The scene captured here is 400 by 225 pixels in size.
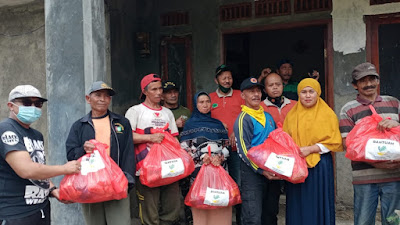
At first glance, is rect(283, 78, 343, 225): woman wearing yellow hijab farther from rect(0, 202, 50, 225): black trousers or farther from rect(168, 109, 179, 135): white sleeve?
rect(0, 202, 50, 225): black trousers

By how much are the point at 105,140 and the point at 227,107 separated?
1.67 meters

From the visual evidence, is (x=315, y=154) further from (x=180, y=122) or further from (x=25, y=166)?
(x=25, y=166)

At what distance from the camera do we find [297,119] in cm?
382

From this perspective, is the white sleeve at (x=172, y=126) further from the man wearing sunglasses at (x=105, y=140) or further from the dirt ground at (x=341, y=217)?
the dirt ground at (x=341, y=217)

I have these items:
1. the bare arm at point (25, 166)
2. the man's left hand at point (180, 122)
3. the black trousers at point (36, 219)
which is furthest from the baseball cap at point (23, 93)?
the man's left hand at point (180, 122)

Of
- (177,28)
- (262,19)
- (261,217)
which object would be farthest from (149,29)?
(261,217)

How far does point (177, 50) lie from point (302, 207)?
356cm

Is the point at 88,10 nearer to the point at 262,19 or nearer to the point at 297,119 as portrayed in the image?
the point at 297,119

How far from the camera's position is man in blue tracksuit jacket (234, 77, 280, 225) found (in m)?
3.77

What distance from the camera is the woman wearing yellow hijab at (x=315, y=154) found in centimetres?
Result: 365

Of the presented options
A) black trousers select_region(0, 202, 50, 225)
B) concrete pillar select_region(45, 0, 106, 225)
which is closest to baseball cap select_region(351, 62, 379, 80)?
concrete pillar select_region(45, 0, 106, 225)

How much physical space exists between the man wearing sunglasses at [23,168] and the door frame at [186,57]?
341 centimetres

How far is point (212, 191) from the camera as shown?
12.3 feet

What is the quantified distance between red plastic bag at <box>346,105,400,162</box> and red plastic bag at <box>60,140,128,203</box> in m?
1.94
